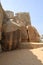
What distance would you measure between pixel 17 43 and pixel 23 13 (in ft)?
22.1

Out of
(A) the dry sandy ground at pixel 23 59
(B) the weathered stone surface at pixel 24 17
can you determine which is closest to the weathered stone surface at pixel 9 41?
(A) the dry sandy ground at pixel 23 59

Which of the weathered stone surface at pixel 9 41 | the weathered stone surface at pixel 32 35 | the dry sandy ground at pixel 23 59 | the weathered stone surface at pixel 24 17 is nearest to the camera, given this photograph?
the dry sandy ground at pixel 23 59

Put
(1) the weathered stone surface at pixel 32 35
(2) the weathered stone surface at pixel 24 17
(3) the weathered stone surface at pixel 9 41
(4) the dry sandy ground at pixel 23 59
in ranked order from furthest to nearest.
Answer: (2) the weathered stone surface at pixel 24 17 < (1) the weathered stone surface at pixel 32 35 < (3) the weathered stone surface at pixel 9 41 < (4) the dry sandy ground at pixel 23 59

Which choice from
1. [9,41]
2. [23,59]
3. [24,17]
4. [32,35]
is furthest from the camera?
[24,17]

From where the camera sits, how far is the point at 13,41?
10203 millimetres

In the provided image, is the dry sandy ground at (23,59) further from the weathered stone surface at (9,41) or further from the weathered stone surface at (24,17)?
the weathered stone surface at (24,17)

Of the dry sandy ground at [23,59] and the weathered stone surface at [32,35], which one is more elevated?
the weathered stone surface at [32,35]

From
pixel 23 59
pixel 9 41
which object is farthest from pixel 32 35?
pixel 23 59

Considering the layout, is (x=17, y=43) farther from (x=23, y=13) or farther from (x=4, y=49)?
(x=23, y=13)

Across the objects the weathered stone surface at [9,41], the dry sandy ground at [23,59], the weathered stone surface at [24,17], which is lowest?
the dry sandy ground at [23,59]

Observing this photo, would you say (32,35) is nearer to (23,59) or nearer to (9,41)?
(9,41)

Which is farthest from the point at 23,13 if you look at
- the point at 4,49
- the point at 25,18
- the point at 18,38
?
the point at 4,49

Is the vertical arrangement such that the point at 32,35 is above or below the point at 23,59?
above

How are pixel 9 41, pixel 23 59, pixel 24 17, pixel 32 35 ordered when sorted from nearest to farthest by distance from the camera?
pixel 23 59, pixel 9 41, pixel 32 35, pixel 24 17
